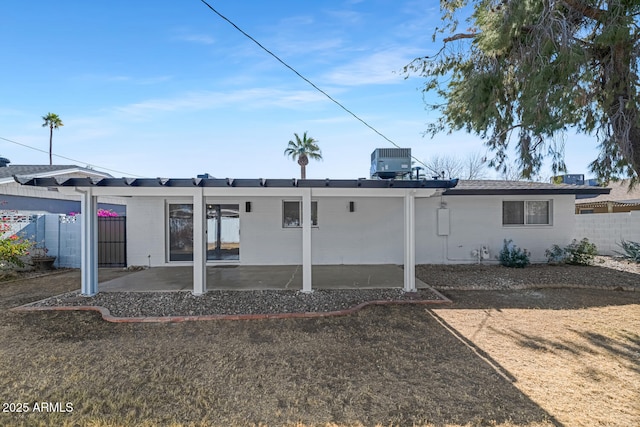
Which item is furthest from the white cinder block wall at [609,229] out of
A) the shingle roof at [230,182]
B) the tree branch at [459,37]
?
the shingle roof at [230,182]

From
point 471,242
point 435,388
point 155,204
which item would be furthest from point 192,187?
point 471,242

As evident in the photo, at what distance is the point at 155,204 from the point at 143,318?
5.49 meters

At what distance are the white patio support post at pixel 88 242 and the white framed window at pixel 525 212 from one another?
11.0 meters

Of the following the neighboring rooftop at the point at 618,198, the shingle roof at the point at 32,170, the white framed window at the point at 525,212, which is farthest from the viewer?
the neighboring rooftop at the point at 618,198

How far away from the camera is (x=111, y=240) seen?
1003cm

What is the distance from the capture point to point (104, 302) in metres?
5.80

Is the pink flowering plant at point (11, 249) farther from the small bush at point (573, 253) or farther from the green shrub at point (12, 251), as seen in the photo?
the small bush at point (573, 253)

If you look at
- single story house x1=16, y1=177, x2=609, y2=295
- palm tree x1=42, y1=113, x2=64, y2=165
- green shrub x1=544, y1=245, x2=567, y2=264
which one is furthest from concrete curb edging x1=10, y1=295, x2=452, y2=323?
palm tree x1=42, y1=113, x2=64, y2=165

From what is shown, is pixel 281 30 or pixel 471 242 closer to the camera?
pixel 281 30

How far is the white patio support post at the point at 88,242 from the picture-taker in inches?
239

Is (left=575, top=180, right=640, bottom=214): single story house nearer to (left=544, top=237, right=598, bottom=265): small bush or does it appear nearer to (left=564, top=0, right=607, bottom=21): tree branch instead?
(left=544, top=237, right=598, bottom=265): small bush

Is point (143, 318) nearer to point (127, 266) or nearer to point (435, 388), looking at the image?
point (435, 388)

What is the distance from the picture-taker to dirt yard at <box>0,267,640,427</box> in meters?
2.63

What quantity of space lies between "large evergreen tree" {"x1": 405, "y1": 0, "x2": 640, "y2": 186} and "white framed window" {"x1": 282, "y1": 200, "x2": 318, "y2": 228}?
4939mm
